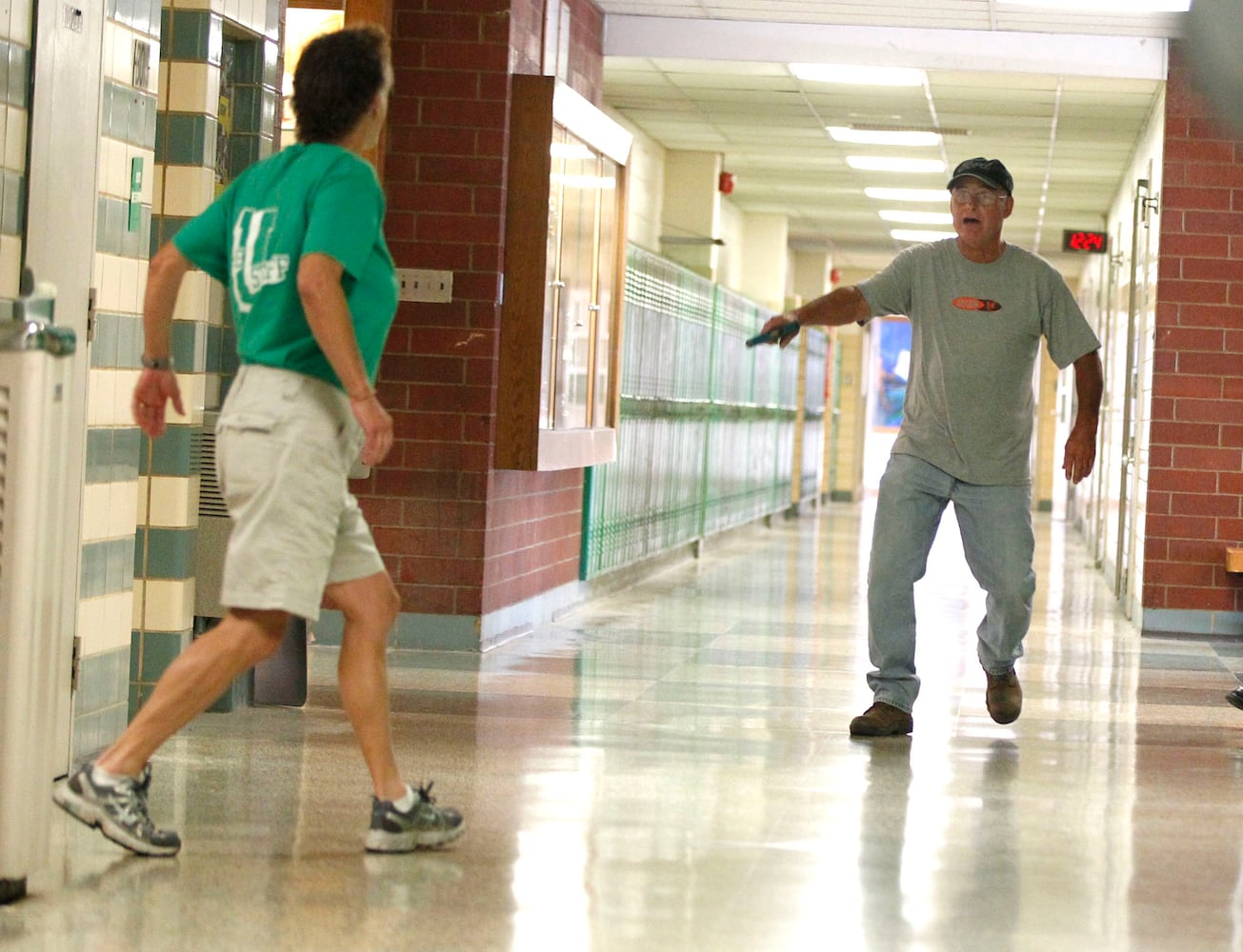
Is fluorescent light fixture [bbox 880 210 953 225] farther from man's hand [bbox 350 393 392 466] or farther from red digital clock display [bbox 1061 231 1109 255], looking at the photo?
man's hand [bbox 350 393 392 466]

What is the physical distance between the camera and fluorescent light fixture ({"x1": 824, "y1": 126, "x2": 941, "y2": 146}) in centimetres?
1291

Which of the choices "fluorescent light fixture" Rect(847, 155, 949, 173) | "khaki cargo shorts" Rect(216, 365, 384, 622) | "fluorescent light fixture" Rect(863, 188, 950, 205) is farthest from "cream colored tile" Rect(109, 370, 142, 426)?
"fluorescent light fixture" Rect(863, 188, 950, 205)

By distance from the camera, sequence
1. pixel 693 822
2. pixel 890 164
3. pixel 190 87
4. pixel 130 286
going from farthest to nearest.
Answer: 1. pixel 890 164
2. pixel 190 87
3. pixel 130 286
4. pixel 693 822

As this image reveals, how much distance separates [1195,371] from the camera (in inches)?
370

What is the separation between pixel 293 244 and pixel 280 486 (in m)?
0.45

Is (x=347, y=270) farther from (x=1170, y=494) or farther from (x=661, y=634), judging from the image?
(x=1170, y=494)

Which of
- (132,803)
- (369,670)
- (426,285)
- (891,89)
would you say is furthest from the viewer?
(891,89)

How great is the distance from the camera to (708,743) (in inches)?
202

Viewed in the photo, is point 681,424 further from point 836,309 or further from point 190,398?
point 190,398

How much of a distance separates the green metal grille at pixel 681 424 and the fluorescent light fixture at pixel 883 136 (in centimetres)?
141

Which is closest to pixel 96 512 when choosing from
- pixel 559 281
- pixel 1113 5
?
pixel 559 281

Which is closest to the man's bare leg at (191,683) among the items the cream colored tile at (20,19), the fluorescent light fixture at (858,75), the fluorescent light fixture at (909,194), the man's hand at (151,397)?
the man's hand at (151,397)

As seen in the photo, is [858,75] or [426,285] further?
[858,75]

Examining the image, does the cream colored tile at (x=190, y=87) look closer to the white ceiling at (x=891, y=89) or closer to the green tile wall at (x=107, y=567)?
the green tile wall at (x=107, y=567)
